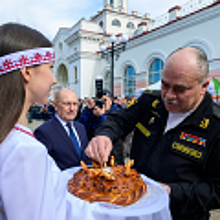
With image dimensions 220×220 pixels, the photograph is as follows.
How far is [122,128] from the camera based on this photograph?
7.07 ft

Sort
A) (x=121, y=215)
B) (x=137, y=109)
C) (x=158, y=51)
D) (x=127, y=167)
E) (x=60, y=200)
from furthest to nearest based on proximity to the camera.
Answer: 1. (x=158, y=51)
2. (x=137, y=109)
3. (x=127, y=167)
4. (x=121, y=215)
5. (x=60, y=200)

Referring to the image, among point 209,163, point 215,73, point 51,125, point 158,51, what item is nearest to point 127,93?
point 158,51

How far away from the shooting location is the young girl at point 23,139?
2.69 feet

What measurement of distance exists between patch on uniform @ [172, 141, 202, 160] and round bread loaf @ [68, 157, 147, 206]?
40 cm

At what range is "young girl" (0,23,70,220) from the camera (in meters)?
0.82

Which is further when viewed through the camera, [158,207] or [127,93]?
[127,93]

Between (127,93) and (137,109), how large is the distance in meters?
15.4

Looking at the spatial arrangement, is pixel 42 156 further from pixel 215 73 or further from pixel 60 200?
pixel 215 73

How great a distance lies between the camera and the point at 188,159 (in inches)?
→ 60.9

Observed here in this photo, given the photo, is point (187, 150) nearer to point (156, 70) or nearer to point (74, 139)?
point (74, 139)

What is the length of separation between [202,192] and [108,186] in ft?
2.40

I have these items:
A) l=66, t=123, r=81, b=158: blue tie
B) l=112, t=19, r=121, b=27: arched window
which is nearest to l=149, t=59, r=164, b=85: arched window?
l=66, t=123, r=81, b=158: blue tie

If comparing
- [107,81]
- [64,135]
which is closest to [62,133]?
[64,135]

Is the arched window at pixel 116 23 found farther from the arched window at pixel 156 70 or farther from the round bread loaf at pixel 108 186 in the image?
the round bread loaf at pixel 108 186
